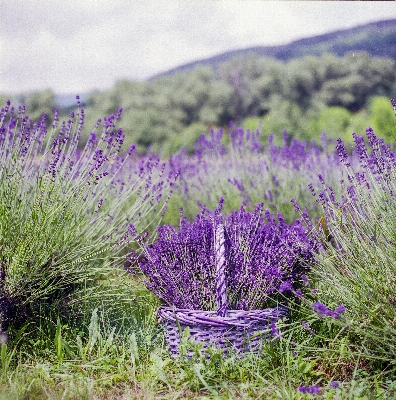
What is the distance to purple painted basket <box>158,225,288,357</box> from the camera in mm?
1848

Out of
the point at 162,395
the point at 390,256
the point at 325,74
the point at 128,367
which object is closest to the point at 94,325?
the point at 128,367

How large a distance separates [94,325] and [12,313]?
379 mm

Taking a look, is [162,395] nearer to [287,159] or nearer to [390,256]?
[390,256]

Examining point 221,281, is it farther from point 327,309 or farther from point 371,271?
point 371,271

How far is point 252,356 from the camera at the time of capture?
185cm

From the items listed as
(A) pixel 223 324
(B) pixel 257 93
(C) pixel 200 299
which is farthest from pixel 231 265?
(B) pixel 257 93

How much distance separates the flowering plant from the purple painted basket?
4.9 inches

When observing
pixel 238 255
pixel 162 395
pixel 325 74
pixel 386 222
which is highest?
pixel 325 74

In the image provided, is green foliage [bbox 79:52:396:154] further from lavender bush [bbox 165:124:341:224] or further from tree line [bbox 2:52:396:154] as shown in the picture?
lavender bush [bbox 165:124:341:224]

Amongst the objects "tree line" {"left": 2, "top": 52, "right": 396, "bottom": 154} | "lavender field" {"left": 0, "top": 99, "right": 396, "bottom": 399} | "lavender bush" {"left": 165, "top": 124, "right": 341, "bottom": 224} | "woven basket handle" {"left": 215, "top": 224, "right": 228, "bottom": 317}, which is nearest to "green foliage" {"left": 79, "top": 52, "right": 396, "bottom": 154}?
"tree line" {"left": 2, "top": 52, "right": 396, "bottom": 154}

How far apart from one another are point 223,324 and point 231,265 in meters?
0.43

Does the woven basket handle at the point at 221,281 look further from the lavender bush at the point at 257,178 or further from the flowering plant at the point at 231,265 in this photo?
the lavender bush at the point at 257,178

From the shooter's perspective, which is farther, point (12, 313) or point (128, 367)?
point (12, 313)

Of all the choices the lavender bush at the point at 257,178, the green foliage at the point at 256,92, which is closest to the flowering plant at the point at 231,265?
the lavender bush at the point at 257,178
